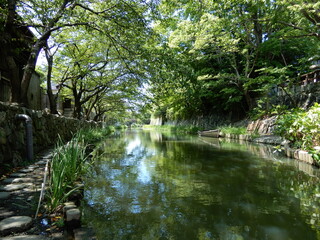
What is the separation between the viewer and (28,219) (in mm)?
2059

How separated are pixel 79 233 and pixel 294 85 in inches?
576

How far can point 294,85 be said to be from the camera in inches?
521

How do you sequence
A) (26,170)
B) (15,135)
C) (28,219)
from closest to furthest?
(28,219), (26,170), (15,135)

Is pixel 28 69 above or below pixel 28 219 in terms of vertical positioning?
above

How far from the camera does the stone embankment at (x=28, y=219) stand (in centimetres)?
189

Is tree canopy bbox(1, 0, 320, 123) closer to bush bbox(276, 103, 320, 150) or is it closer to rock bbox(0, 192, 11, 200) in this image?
bush bbox(276, 103, 320, 150)

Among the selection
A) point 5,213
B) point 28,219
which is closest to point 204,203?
point 28,219

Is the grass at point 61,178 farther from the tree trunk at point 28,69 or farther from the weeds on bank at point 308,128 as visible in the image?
the weeds on bank at point 308,128

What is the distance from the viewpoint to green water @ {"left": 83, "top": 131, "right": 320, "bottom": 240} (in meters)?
2.36

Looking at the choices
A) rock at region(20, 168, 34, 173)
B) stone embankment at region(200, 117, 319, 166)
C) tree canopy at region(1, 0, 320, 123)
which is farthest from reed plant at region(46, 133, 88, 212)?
stone embankment at region(200, 117, 319, 166)

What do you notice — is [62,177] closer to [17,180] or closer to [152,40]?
[17,180]

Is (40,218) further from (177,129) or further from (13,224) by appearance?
(177,129)

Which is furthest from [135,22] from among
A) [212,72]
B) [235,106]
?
[235,106]

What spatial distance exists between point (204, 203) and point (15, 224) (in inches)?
89.3
